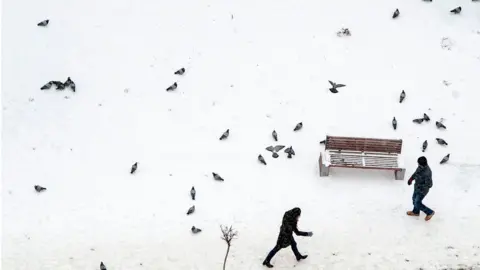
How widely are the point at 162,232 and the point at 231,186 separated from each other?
6.70 ft

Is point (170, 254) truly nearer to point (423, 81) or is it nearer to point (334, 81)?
point (334, 81)

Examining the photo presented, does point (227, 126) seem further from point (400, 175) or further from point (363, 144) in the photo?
point (400, 175)

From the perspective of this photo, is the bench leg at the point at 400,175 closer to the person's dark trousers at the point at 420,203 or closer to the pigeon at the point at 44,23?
the person's dark trousers at the point at 420,203

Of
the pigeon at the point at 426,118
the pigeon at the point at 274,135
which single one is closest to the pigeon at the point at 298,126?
the pigeon at the point at 274,135

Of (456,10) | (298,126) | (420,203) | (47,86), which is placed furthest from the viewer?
(456,10)

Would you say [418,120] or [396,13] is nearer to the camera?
[418,120]

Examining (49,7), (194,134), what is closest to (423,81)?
(194,134)

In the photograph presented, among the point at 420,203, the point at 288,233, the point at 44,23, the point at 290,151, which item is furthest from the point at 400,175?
the point at 44,23

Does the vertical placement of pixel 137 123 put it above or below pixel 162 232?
above

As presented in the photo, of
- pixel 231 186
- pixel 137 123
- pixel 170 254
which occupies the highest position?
pixel 137 123

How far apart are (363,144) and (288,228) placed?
4.14m

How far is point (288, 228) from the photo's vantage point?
14625mm

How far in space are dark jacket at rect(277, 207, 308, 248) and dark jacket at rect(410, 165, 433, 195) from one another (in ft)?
8.73

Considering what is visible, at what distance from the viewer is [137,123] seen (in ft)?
63.8
